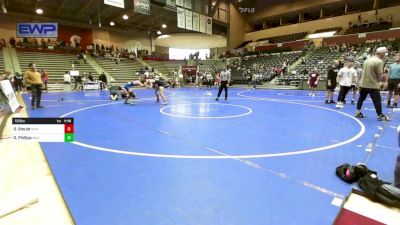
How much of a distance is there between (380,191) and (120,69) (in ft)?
96.2

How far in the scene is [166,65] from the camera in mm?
35000

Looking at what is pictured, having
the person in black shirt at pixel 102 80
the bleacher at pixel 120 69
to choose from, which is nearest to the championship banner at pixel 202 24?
the bleacher at pixel 120 69

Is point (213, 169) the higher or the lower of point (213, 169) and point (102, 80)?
the lower

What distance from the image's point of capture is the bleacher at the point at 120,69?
90.1 ft

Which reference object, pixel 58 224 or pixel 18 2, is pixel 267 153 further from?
pixel 18 2

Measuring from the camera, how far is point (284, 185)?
2754mm

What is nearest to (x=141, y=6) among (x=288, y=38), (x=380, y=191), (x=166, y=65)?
(x=380, y=191)

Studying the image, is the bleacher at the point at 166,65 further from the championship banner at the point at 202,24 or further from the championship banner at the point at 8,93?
A: the championship banner at the point at 8,93

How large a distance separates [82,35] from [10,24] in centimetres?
702

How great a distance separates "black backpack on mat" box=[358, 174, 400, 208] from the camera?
236 centimetres
